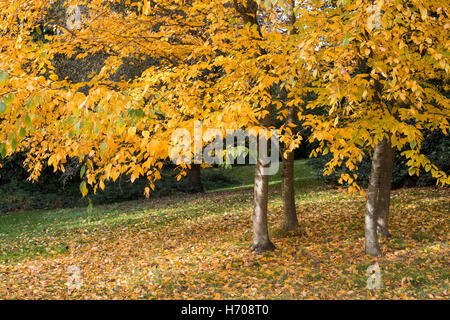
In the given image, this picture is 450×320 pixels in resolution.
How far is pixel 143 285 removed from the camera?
6109mm

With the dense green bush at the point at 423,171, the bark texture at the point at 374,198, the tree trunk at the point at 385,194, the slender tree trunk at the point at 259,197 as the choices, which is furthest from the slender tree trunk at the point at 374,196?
the dense green bush at the point at 423,171

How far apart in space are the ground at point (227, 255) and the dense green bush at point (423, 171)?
0.69 m

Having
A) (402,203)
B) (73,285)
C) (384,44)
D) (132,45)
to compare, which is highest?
(132,45)

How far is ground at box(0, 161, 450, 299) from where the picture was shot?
568cm

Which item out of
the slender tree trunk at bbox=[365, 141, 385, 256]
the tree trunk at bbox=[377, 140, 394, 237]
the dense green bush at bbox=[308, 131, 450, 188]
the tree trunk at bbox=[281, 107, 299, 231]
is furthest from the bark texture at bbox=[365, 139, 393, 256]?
the dense green bush at bbox=[308, 131, 450, 188]

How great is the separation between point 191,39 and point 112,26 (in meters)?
1.53

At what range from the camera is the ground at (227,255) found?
5.68 metres

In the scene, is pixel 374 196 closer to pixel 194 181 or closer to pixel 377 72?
pixel 377 72

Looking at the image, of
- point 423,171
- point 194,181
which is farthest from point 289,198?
point 194,181

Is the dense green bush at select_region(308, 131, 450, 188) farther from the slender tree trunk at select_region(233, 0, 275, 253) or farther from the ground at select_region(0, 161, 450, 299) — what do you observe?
the slender tree trunk at select_region(233, 0, 275, 253)

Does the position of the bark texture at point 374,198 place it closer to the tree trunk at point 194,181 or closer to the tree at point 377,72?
the tree at point 377,72

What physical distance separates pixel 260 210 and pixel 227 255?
40.9 inches
